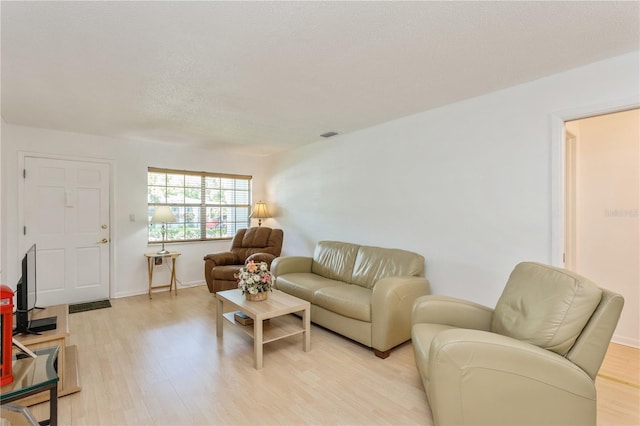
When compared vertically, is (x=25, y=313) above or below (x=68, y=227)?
below

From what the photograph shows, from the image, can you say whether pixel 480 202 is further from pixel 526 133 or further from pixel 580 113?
pixel 580 113

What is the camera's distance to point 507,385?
155cm

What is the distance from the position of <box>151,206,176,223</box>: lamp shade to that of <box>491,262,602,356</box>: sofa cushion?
13.9ft

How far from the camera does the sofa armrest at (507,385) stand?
1.53 m

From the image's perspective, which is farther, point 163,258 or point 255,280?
point 163,258

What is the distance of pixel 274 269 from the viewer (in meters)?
3.98

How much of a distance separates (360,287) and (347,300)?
497mm

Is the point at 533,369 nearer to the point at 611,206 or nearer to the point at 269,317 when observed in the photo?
the point at 269,317

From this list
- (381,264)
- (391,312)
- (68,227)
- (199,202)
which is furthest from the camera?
(199,202)

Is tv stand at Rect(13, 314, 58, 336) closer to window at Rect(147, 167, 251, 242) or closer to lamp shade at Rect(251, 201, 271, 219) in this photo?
window at Rect(147, 167, 251, 242)

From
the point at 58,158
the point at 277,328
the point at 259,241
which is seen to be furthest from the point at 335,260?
the point at 58,158

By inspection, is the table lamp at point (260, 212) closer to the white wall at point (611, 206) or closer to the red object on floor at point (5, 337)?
the red object on floor at point (5, 337)

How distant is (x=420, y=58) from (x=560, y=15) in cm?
78

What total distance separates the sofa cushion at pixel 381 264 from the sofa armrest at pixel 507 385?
5.15 ft
